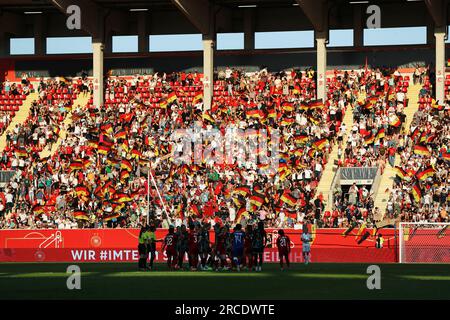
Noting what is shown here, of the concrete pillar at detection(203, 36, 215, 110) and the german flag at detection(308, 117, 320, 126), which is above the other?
the concrete pillar at detection(203, 36, 215, 110)

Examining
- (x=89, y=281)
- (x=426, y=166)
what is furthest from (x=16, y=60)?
(x=89, y=281)

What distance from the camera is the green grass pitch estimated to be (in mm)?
26281

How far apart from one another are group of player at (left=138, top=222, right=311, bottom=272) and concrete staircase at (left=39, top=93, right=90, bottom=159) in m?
21.0

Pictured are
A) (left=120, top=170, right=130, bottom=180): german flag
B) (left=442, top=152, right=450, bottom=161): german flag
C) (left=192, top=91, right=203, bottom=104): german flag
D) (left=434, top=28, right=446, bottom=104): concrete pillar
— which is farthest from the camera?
(left=192, top=91, right=203, bottom=104): german flag

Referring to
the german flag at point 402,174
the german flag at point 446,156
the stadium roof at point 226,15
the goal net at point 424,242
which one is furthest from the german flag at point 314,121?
the goal net at point 424,242

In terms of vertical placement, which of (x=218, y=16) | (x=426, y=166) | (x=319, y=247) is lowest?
(x=319, y=247)

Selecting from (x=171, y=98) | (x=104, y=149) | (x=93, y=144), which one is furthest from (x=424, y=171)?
(x=93, y=144)

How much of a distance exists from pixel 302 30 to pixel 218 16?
4848 millimetres

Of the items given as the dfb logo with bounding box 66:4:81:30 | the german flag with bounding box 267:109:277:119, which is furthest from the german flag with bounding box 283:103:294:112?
the dfb logo with bounding box 66:4:81:30

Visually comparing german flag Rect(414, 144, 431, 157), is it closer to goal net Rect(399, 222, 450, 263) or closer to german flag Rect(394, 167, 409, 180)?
german flag Rect(394, 167, 409, 180)

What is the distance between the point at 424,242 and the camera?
156 ft

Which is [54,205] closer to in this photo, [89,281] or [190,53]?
[190,53]

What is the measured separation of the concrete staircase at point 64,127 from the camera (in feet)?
202

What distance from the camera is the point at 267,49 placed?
6544 centimetres
